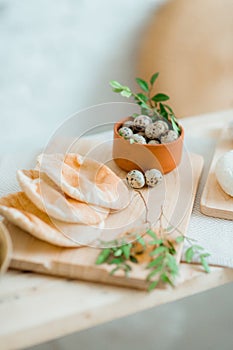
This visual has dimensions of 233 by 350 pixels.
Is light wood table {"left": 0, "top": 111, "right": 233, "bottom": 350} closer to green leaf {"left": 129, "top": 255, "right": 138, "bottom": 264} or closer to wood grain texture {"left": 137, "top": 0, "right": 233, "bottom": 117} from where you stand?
green leaf {"left": 129, "top": 255, "right": 138, "bottom": 264}

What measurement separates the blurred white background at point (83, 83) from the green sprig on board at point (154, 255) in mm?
437

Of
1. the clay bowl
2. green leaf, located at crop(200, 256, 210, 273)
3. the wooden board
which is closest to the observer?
the clay bowl

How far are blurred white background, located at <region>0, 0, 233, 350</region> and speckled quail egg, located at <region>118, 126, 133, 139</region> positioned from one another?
25 cm

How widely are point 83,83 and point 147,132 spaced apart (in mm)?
379

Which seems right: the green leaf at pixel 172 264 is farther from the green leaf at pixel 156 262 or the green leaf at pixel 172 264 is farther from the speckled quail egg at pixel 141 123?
the speckled quail egg at pixel 141 123

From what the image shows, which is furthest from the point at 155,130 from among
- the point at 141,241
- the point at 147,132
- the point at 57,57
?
the point at 57,57

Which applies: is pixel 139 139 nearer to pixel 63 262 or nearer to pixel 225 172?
pixel 225 172

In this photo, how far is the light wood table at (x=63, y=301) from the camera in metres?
0.76

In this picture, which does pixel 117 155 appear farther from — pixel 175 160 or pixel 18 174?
pixel 18 174

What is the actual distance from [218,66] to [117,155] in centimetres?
54

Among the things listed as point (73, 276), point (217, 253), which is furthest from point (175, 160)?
point (73, 276)

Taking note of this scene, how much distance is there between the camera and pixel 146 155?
1029 mm

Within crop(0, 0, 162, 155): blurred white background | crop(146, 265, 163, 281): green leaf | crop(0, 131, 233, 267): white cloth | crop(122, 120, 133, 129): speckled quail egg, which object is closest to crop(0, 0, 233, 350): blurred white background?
crop(0, 0, 162, 155): blurred white background

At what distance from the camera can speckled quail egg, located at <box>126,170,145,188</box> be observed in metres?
1.00
